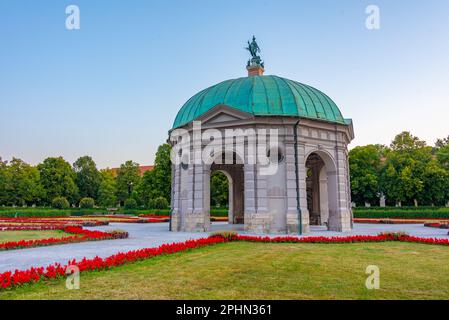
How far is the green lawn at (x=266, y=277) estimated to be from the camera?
6859 mm

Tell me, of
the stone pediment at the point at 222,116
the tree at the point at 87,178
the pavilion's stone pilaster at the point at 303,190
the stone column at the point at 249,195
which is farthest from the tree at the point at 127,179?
the pavilion's stone pilaster at the point at 303,190

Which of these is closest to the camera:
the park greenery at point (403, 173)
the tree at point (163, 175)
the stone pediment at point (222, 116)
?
the stone pediment at point (222, 116)

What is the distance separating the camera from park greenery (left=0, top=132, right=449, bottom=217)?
4588 cm

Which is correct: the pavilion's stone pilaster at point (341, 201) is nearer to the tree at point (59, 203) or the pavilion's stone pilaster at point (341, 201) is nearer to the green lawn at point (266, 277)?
the green lawn at point (266, 277)

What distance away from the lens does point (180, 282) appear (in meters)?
7.91

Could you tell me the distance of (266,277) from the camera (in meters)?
8.41

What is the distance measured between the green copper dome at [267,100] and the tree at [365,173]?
2962 cm

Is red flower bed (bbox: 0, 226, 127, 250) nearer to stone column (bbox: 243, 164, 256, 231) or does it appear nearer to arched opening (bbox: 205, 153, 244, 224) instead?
stone column (bbox: 243, 164, 256, 231)

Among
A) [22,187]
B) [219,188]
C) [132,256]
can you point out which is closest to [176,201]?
[132,256]

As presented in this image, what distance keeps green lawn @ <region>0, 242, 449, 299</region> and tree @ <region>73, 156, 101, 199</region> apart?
228ft

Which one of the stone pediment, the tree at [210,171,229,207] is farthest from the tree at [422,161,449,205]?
the stone pediment
